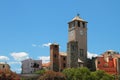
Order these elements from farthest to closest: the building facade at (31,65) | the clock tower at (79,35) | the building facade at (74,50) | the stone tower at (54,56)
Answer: the building facade at (31,65)
the clock tower at (79,35)
the building facade at (74,50)
the stone tower at (54,56)

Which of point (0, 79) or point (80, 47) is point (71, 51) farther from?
point (0, 79)

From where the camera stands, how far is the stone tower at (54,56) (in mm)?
108062

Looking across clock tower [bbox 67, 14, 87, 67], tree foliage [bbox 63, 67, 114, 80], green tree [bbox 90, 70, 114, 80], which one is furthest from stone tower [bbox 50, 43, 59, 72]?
green tree [bbox 90, 70, 114, 80]

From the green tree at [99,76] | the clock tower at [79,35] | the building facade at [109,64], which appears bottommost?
the green tree at [99,76]

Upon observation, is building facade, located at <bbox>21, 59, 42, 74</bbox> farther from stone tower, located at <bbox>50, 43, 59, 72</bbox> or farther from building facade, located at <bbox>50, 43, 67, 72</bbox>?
stone tower, located at <bbox>50, 43, 59, 72</bbox>

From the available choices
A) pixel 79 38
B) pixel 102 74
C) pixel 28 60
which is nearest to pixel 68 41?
pixel 79 38

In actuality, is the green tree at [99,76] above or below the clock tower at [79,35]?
below

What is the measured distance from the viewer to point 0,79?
218ft

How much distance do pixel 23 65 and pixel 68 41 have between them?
13.9 meters

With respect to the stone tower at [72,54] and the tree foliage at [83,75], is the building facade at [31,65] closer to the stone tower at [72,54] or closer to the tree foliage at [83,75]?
the stone tower at [72,54]

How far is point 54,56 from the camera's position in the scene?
108938 mm

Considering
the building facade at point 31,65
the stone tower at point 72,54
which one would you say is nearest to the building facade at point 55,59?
the stone tower at point 72,54

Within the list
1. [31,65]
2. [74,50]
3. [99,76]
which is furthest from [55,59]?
[99,76]

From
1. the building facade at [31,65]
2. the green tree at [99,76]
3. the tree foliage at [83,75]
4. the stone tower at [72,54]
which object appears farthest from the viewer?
the building facade at [31,65]
